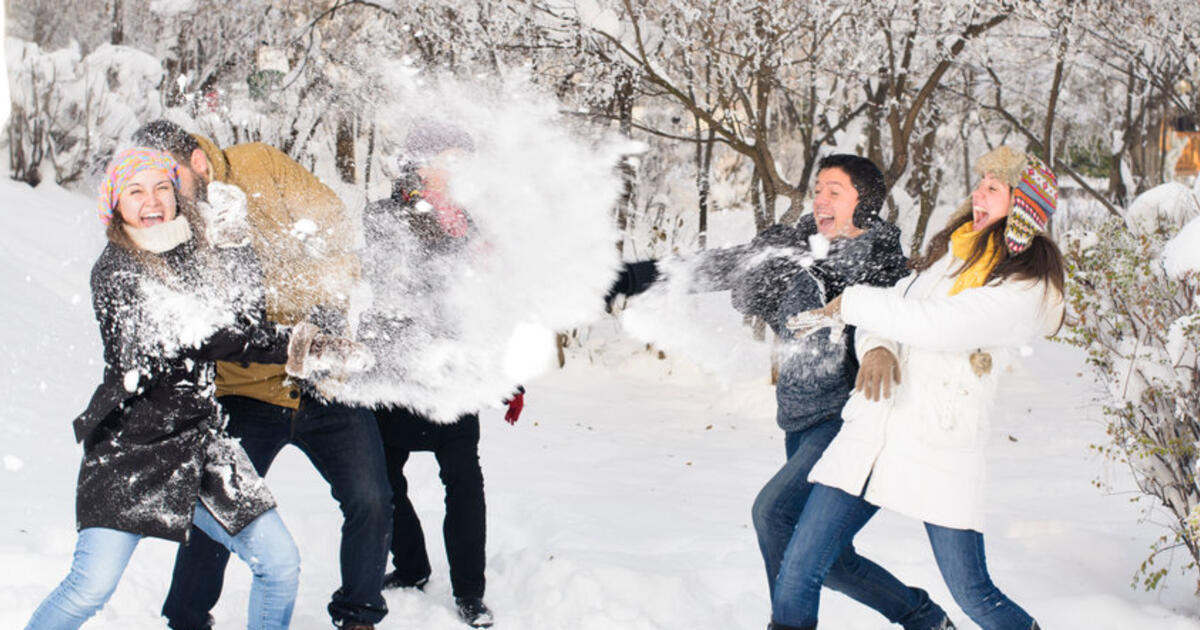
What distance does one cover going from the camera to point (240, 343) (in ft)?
8.81

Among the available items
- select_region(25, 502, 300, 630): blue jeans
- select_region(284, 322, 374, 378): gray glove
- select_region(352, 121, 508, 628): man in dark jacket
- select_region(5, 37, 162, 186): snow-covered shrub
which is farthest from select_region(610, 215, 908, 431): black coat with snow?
select_region(5, 37, 162, 186): snow-covered shrub

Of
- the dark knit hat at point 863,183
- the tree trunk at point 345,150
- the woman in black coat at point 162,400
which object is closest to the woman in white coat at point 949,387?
the dark knit hat at point 863,183

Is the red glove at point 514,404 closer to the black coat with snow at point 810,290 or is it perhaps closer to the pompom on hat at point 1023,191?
the black coat with snow at point 810,290

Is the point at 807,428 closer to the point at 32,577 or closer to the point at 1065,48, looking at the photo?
the point at 32,577

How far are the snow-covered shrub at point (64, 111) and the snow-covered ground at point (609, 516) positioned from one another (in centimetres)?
312

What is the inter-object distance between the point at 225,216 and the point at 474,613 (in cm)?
164

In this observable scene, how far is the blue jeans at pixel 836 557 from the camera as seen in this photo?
9.03 ft

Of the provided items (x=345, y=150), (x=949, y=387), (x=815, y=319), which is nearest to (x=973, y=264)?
(x=949, y=387)

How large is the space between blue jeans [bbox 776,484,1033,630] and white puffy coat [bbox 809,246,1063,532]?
55 mm

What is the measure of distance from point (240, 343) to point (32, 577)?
5.58 ft

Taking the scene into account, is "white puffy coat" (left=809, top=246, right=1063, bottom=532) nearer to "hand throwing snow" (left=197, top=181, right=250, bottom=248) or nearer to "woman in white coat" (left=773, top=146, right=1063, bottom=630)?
"woman in white coat" (left=773, top=146, right=1063, bottom=630)

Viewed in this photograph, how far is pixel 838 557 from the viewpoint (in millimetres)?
3041

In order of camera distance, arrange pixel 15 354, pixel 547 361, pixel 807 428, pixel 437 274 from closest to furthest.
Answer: pixel 807 428 → pixel 437 274 → pixel 547 361 → pixel 15 354

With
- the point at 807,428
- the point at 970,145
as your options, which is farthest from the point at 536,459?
the point at 970,145
